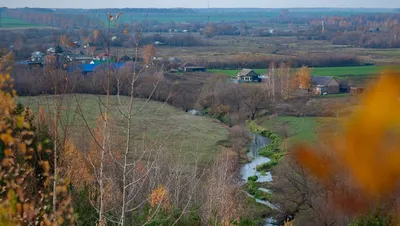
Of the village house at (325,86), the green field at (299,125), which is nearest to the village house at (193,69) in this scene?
the village house at (325,86)

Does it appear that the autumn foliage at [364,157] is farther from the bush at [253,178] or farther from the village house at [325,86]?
the village house at [325,86]

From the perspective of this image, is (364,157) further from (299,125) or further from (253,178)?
(299,125)

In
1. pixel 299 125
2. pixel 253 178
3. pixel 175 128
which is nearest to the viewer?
pixel 253 178

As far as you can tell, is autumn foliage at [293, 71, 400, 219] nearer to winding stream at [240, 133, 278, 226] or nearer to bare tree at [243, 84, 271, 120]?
winding stream at [240, 133, 278, 226]

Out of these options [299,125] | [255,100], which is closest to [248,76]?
[255,100]

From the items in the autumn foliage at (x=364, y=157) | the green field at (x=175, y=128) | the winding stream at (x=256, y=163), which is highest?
the autumn foliage at (x=364, y=157)

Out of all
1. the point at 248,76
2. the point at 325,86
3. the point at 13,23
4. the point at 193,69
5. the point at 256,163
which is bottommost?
the point at 256,163

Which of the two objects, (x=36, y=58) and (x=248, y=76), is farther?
(x=248, y=76)

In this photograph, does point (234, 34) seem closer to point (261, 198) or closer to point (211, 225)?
point (261, 198)
